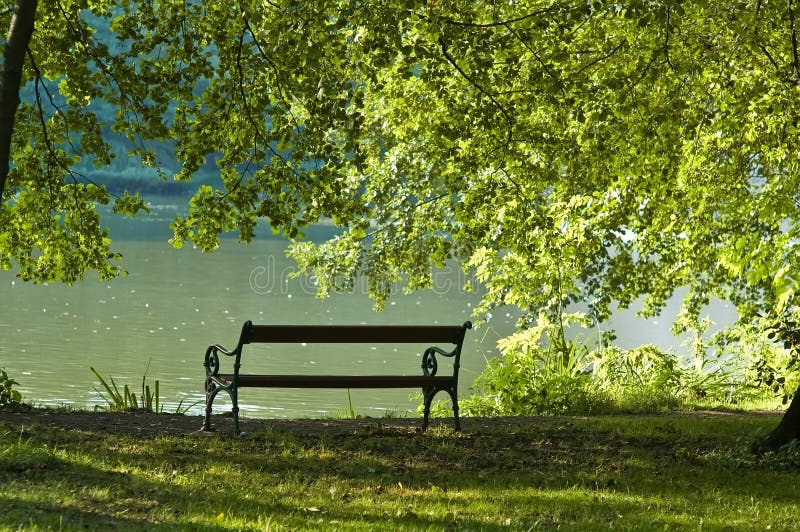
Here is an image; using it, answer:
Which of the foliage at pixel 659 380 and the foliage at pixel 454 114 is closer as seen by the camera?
the foliage at pixel 454 114

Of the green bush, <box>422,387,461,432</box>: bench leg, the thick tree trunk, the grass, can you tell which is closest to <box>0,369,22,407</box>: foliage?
the grass

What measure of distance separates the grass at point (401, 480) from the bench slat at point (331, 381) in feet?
1.47

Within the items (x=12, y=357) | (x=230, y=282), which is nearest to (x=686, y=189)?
(x=12, y=357)

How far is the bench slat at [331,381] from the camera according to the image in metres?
7.44

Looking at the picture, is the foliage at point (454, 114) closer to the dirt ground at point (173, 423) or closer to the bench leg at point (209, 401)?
the bench leg at point (209, 401)

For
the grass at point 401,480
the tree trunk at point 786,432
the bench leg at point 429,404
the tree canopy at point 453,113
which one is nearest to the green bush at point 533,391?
the tree canopy at point 453,113

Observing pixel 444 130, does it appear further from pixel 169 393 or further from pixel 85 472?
pixel 169 393

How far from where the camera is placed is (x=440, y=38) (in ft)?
24.0

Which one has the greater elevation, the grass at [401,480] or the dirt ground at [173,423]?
the dirt ground at [173,423]

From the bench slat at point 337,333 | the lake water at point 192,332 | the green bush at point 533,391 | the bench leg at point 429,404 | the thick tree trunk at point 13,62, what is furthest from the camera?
the lake water at point 192,332

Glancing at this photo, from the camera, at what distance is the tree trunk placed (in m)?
7.34

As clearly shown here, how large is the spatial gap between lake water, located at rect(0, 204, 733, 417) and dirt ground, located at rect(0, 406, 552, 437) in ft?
5.84

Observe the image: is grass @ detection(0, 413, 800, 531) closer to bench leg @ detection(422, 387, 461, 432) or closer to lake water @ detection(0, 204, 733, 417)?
bench leg @ detection(422, 387, 461, 432)

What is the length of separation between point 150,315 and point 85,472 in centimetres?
2215
